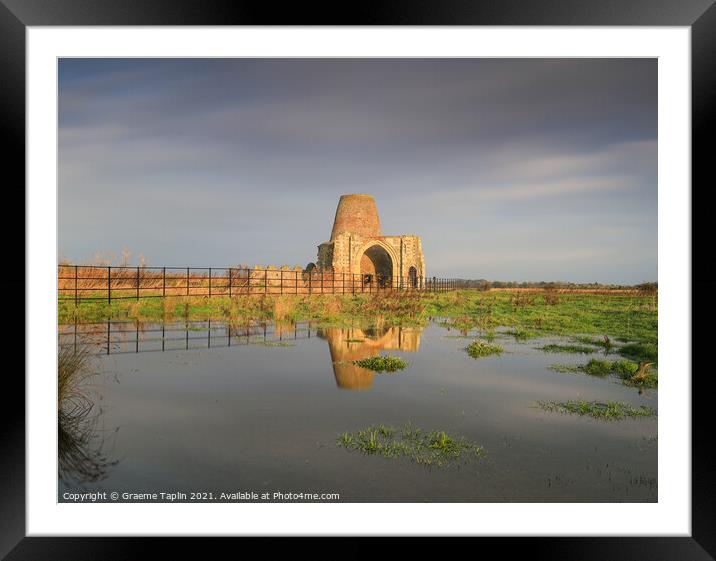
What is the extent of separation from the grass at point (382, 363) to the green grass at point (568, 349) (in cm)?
310

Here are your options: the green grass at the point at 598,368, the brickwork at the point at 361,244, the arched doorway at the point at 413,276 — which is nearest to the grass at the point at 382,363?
the green grass at the point at 598,368

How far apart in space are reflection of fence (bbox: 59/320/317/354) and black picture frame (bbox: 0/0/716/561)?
13.8 feet

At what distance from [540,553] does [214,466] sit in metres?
2.45

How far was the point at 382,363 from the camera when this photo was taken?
6645 mm

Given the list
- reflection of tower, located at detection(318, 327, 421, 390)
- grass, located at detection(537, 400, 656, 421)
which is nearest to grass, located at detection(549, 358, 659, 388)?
grass, located at detection(537, 400, 656, 421)

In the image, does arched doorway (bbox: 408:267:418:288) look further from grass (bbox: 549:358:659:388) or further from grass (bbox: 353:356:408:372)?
grass (bbox: 353:356:408:372)

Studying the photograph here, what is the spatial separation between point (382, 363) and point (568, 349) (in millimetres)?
3883

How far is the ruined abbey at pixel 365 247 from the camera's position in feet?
88.5

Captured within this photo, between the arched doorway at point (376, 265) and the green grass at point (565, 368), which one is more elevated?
the arched doorway at point (376, 265)

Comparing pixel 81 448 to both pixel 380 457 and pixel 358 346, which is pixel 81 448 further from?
pixel 358 346

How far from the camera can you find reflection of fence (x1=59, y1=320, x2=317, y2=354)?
8056mm
